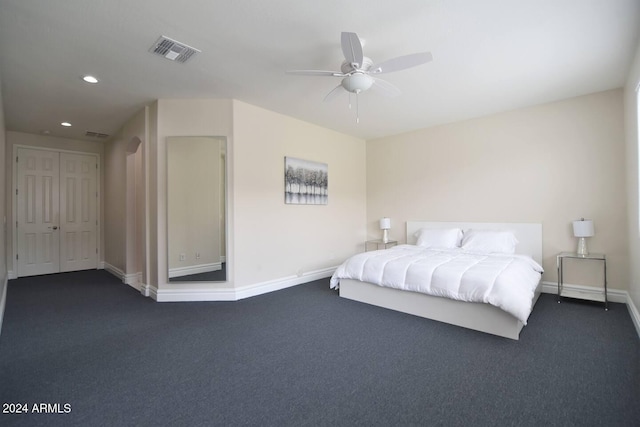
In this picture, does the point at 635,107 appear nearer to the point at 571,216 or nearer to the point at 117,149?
the point at 571,216

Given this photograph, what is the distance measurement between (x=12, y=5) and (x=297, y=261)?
12.8ft

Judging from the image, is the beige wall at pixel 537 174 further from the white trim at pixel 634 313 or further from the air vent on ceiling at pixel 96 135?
the air vent on ceiling at pixel 96 135

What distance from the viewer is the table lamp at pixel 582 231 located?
358 cm

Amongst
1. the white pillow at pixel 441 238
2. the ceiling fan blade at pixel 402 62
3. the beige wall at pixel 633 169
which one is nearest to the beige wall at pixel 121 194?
the ceiling fan blade at pixel 402 62

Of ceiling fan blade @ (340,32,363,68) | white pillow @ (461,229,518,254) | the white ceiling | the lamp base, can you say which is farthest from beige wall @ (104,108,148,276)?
the lamp base

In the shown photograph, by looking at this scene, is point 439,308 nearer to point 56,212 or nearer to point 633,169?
point 633,169

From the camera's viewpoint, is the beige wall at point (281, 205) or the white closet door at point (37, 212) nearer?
the beige wall at point (281, 205)

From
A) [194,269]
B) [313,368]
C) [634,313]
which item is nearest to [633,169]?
[634,313]

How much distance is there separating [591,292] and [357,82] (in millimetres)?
3915

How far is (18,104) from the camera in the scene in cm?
393

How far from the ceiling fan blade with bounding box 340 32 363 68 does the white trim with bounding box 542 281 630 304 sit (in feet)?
12.6

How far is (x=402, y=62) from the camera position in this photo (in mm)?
2459

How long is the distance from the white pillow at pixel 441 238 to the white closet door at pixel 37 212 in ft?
22.4

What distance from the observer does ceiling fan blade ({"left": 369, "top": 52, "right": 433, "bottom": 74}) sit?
2.35 meters
